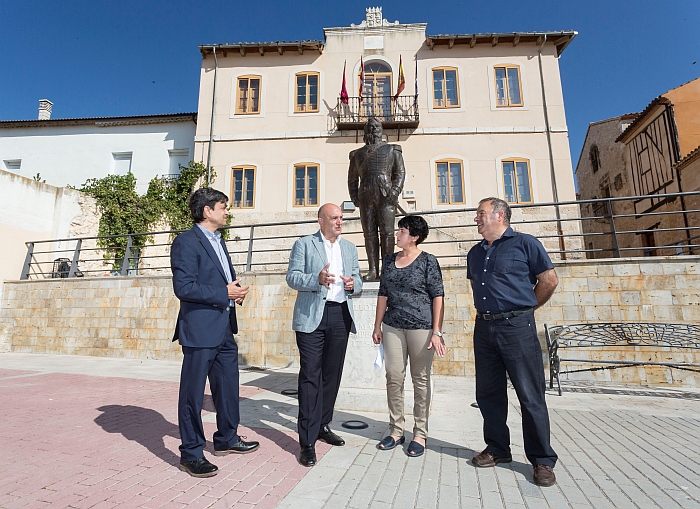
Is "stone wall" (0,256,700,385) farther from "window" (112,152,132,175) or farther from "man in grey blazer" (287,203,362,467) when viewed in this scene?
"window" (112,152,132,175)

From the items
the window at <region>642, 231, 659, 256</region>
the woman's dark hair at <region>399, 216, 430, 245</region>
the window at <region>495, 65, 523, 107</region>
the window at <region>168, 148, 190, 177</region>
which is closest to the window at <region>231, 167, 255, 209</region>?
the window at <region>168, 148, 190, 177</region>

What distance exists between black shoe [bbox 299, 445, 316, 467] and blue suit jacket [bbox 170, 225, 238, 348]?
944 mm

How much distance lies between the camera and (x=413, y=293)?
3.02 meters

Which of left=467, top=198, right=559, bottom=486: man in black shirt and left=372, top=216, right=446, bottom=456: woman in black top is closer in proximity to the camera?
left=467, top=198, right=559, bottom=486: man in black shirt

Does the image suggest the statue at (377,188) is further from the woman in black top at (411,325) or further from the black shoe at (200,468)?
the black shoe at (200,468)

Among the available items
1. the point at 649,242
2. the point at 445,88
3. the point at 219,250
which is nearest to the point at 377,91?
the point at 445,88

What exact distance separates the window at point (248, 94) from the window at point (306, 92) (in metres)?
1.59

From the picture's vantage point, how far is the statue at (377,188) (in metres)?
4.56

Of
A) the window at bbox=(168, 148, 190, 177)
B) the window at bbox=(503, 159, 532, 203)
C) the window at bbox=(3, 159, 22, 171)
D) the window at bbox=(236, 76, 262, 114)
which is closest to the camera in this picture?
the window at bbox=(503, 159, 532, 203)

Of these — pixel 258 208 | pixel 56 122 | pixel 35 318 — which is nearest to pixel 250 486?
pixel 35 318

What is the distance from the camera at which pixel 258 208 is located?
1481cm

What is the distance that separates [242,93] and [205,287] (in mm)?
15225

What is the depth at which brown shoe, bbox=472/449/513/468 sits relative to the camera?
8.63ft

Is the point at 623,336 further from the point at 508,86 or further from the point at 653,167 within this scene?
the point at 653,167
